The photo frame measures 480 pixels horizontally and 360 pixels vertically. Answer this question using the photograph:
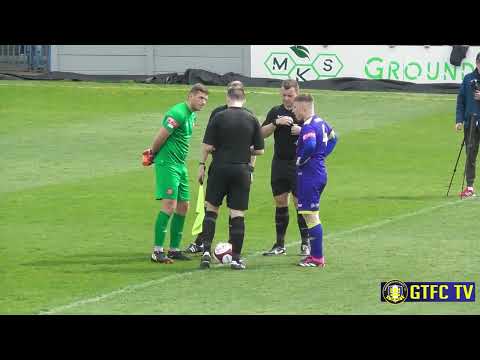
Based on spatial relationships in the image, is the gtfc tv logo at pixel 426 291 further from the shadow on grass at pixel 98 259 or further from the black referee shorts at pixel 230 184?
the shadow on grass at pixel 98 259

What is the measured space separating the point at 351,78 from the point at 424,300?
2455cm

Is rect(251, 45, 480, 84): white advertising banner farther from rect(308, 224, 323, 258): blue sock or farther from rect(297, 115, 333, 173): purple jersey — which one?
rect(308, 224, 323, 258): blue sock

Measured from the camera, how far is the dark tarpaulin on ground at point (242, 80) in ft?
116

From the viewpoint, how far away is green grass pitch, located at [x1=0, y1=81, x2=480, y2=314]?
12.1m

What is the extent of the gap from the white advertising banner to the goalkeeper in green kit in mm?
21565

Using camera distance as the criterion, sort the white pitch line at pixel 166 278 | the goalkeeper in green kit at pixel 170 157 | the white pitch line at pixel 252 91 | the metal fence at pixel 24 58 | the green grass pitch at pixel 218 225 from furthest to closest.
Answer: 1. the metal fence at pixel 24 58
2. the white pitch line at pixel 252 91
3. the goalkeeper in green kit at pixel 170 157
4. the green grass pitch at pixel 218 225
5. the white pitch line at pixel 166 278

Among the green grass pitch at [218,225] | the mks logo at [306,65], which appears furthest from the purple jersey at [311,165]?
the mks logo at [306,65]

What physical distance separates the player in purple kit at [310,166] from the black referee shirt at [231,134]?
620mm

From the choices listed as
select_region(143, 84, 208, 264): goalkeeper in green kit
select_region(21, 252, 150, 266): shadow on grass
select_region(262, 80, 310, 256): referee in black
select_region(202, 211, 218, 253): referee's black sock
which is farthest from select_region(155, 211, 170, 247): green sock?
select_region(262, 80, 310, 256): referee in black

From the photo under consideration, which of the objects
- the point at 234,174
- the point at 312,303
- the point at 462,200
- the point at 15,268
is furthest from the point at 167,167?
the point at 462,200

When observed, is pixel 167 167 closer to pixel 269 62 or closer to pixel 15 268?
pixel 15 268

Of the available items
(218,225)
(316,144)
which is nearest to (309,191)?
(316,144)

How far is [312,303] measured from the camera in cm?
1173

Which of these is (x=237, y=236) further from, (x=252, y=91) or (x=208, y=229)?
(x=252, y=91)
